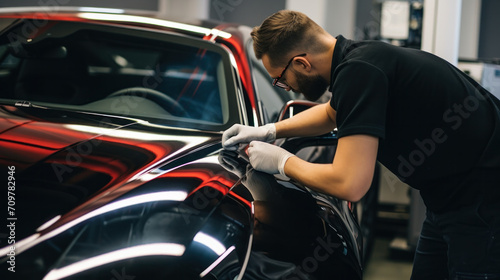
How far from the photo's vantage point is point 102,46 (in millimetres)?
2244

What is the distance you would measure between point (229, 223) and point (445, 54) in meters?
2.53

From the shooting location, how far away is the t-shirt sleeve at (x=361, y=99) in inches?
49.4

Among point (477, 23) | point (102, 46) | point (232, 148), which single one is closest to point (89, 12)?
point (102, 46)

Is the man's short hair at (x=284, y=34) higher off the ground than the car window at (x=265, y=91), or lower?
higher

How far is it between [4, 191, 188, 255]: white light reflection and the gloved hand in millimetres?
402

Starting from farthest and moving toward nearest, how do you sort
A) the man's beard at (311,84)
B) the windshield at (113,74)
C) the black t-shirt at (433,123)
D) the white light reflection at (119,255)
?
the windshield at (113,74) < the man's beard at (311,84) < the black t-shirt at (433,123) < the white light reflection at (119,255)

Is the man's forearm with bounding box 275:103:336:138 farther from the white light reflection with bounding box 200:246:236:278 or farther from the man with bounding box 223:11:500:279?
the white light reflection with bounding box 200:246:236:278

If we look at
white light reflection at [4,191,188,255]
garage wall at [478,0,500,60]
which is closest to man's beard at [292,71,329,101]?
white light reflection at [4,191,188,255]

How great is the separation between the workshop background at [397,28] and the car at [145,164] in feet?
1.04

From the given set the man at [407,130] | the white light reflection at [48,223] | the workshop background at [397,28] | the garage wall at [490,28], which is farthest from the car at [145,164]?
the garage wall at [490,28]

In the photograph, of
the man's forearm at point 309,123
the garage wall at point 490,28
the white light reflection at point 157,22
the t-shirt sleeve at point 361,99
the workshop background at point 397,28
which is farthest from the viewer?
the garage wall at point 490,28

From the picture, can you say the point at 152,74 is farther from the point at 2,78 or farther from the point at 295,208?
the point at 295,208

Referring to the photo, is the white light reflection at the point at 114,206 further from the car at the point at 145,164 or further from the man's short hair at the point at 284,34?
the man's short hair at the point at 284,34

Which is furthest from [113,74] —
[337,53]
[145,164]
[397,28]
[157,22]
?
[397,28]
